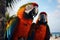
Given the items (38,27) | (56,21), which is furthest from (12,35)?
(56,21)

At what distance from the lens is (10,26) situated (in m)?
2.65

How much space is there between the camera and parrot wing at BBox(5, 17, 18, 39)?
104 inches

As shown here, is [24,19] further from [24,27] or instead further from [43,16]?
[43,16]

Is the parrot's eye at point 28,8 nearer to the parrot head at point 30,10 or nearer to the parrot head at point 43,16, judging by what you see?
the parrot head at point 30,10

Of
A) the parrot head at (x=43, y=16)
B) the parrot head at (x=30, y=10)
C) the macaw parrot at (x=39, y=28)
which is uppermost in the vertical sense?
the parrot head at (x=30, y=10)

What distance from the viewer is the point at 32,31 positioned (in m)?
2.68

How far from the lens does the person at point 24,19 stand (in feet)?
8.63

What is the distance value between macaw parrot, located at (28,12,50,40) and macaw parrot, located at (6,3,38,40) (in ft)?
0.19

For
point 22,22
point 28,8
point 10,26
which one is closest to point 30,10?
point 28,8

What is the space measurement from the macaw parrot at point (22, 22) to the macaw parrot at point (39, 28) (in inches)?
2.3

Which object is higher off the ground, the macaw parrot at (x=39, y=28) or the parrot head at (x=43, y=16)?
the parrot head at (x=43, y=16)

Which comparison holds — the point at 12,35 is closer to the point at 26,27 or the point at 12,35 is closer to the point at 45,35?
the point at 26,27

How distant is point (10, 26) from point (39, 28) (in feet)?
1.10

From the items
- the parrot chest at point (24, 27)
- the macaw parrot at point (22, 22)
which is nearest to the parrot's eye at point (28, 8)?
the macaw parrot at point (22, 22)
